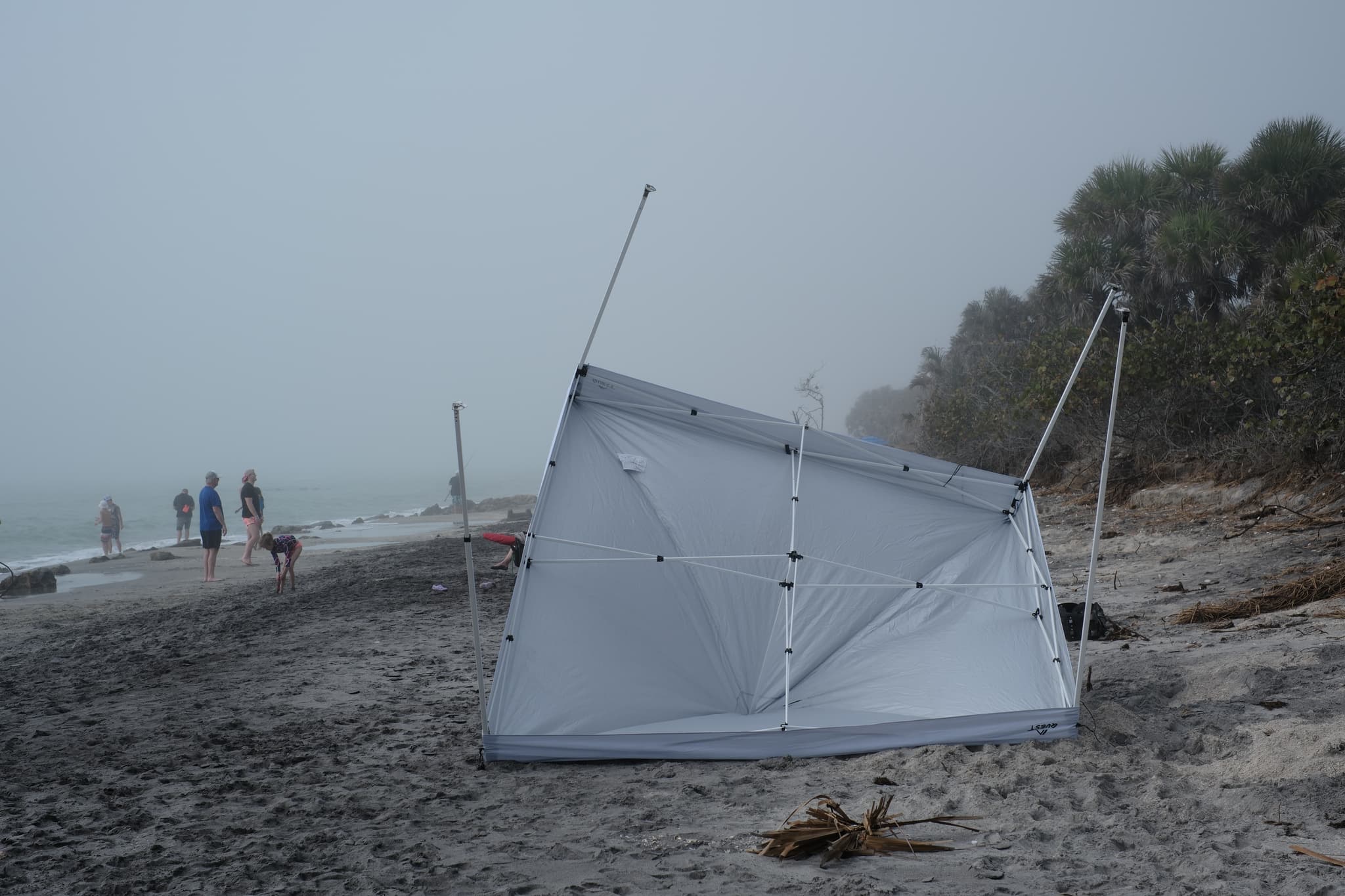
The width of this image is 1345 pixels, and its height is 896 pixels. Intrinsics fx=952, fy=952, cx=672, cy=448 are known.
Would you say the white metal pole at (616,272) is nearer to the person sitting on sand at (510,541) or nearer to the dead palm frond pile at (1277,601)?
the person sitting on sand at (510,541)

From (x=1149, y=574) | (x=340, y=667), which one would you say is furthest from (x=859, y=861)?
(x=1149, y=574)

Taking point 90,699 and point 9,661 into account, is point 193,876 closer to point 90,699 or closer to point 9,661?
point 90,699

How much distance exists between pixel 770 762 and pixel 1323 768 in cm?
275

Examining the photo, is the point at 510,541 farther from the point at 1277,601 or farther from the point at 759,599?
the point at 1277,601

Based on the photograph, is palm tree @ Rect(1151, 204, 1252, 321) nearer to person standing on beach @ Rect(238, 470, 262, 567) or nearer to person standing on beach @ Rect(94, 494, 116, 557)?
person standing on beach @ Rect(238, 470, 262, 567)

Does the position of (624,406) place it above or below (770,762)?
above

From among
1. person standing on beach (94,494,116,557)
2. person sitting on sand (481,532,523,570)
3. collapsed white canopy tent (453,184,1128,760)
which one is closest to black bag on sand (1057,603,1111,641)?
collapsed white canopy tent (453,184,1128,760)

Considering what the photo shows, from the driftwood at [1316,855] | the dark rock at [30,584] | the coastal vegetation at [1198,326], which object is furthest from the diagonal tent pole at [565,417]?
the dark rock at [30,584]

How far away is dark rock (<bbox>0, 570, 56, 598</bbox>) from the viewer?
659 inches

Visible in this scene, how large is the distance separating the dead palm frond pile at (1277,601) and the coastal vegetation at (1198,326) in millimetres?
3466

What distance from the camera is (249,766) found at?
221 inches

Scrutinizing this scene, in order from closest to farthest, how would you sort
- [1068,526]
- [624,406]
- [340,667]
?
[624,406], [340,667], [1068,526]

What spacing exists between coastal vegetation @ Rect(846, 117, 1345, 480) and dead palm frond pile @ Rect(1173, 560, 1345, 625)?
136 inches

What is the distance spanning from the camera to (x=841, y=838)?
13.1 ft
